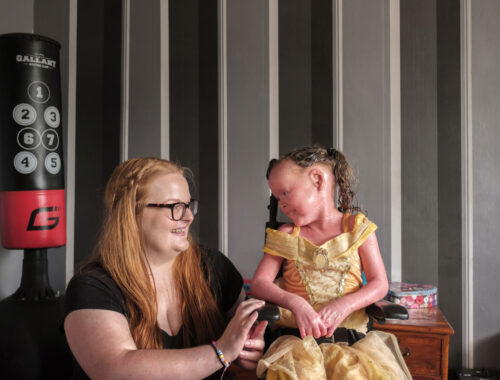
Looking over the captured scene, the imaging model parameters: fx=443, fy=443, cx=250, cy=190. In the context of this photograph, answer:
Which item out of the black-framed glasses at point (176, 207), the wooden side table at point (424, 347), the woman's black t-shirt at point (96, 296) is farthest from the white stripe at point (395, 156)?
the black-framed glasses at point (176, 207)

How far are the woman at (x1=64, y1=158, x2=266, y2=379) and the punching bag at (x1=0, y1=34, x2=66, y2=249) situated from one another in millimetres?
1331

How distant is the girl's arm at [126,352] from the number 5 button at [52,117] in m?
1.71

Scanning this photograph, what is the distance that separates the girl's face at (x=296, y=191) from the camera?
178cm

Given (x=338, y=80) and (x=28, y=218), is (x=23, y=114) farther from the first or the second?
(x=338, y=80)

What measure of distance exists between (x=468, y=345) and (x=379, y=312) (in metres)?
1.68

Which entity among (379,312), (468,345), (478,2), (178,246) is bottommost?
(468,345)

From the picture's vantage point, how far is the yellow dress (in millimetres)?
1425

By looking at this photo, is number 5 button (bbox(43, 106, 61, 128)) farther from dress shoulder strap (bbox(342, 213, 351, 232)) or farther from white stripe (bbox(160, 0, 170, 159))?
dress shoulder strap (bbox(342, 213, 351, 232))

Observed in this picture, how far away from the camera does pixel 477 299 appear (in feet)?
9.53

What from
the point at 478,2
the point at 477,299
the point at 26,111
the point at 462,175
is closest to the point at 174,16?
the point at 26,111

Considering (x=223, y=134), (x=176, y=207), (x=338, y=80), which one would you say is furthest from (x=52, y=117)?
(x=338, y=80)

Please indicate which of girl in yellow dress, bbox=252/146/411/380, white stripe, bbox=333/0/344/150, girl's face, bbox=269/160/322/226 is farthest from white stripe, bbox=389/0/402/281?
girl's face, bbox=269/160/322/226

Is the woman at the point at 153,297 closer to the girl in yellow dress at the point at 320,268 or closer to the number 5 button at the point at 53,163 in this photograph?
the girl in yellow dress at the point at 320,268

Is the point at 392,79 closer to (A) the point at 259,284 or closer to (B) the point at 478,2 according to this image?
(B) the point at 478,2
